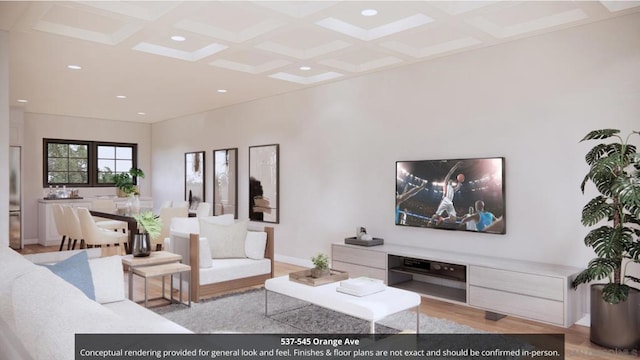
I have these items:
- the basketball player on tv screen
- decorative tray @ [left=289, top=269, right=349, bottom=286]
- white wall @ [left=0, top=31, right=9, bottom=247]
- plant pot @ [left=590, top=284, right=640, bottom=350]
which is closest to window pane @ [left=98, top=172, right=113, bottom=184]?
white wall @ [left=0, top=31, right=9, bottom=247]

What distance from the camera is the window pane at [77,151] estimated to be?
9203mm

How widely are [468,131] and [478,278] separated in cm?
146

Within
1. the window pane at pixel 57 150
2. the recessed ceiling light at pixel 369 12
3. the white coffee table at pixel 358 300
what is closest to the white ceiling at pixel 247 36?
the recessed ceiling light at pixel 369 12

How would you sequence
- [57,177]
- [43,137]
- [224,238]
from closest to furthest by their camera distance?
[224,238], [43,137], [57,177]

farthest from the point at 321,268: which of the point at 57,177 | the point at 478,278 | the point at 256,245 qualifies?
the point at 57,177

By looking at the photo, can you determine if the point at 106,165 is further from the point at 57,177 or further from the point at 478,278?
the point at 478,278

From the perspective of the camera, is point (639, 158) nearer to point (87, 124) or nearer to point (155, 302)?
point (155, 302)

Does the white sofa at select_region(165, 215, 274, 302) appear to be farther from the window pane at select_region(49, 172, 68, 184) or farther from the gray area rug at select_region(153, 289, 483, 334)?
the window pane at select_region(49, 172, 68, 184)

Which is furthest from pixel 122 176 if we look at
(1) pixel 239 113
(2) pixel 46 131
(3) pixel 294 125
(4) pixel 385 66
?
(4) pixel 385 66

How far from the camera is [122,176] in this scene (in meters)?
9.62

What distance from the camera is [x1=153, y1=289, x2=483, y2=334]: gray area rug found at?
371 cm

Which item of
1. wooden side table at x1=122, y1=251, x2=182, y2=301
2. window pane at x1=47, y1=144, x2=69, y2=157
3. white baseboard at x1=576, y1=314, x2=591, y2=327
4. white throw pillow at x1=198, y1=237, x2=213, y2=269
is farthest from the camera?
window pane at x1=47, y1=144, x2=69, y2=157

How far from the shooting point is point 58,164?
903cm

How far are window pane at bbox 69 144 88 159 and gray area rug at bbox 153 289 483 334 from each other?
6.30 metres
